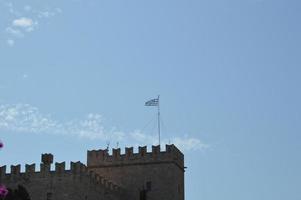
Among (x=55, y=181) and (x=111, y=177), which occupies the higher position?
(x=111, y=177)

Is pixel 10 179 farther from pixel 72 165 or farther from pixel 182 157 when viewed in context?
pixel 182 157

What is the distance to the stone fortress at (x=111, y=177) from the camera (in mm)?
53594

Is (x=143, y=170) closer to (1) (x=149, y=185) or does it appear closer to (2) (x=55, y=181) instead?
(1) (x=149, y=185)

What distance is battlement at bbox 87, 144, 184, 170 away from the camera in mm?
63250

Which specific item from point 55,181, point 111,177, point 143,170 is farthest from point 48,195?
point 143,170

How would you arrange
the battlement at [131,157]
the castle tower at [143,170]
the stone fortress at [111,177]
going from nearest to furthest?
the stone fortress at [111,177], the castle tower at [143,170], the battlement at [131,157]

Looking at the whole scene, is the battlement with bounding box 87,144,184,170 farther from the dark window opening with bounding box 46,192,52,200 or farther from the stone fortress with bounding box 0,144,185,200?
the dark window opening with bounding box 46,192,52,200

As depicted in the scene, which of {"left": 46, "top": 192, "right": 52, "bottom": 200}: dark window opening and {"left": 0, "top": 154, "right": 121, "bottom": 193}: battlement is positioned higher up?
{"left": 0, "top": 154, "right": 121, "bottom": 193}: battlement

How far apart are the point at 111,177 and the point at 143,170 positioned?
3.22 meters

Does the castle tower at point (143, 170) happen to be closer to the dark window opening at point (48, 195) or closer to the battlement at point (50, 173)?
the battlement at point (50, 173)

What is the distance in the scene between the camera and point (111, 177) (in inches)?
2493

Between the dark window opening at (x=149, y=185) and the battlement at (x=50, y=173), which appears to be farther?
the dark window opening at (x=149, y=185)

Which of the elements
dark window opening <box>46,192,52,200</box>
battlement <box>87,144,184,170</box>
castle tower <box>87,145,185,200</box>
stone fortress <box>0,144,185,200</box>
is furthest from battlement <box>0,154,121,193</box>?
battlement <box>87,144,184,170</box>

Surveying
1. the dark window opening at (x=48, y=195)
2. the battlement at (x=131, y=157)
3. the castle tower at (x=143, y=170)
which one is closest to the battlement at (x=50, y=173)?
the dark window opening at (x=48, y=195)
